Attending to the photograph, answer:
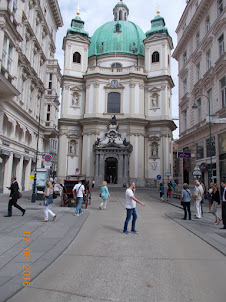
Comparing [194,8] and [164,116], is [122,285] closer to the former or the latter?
[194,8]

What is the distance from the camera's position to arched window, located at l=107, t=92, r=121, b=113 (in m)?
47.9

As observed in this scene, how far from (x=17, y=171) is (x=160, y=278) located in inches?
984

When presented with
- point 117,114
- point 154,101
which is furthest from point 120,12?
point 117,114

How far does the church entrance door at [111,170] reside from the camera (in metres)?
44.4

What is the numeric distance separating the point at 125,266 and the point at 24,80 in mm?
25803

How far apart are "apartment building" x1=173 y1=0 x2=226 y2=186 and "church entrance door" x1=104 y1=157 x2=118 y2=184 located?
14675mm

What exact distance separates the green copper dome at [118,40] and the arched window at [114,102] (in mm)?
Answer: 10663

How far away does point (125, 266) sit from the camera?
5.45 meters

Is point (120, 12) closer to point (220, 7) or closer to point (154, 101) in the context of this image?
point (154, 101)

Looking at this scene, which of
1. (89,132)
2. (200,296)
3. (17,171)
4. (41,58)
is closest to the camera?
(200,296)

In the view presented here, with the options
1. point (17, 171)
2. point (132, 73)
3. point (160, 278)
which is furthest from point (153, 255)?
point (132, 73)

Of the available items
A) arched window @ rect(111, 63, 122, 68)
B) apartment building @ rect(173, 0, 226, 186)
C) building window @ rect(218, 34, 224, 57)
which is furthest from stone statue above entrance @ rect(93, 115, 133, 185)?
building window @ rect(218, 34, 224, 57)

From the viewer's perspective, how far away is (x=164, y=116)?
46.4m

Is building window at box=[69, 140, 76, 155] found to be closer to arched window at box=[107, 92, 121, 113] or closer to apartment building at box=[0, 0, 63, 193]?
arched window at box=[107, 92, 121, 113]
